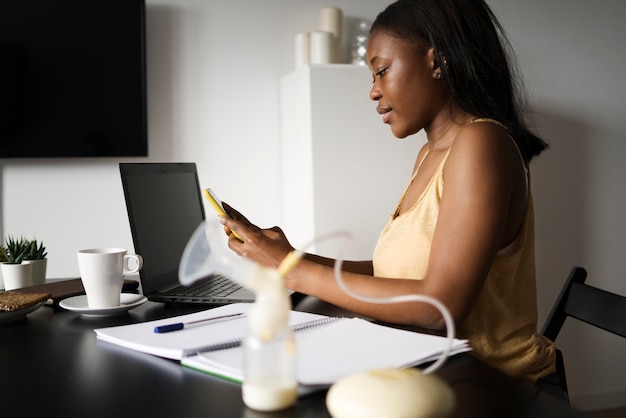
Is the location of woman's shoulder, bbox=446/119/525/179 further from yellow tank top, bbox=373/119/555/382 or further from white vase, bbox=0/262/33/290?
white vase, bbox=0/262/33/290

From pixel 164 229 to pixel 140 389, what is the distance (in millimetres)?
699

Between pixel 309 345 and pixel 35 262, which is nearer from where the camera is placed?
pixel 309 345

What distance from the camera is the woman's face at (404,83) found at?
3.97ft

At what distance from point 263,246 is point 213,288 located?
196 mm

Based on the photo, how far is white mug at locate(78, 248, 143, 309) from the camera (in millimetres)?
1000

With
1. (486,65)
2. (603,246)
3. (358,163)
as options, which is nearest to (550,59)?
(603,246)

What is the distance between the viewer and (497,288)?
1125 millimetres

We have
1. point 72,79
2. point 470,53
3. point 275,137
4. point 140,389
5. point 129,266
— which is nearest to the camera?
point 140,389

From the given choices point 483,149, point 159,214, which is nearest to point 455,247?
point 483,149

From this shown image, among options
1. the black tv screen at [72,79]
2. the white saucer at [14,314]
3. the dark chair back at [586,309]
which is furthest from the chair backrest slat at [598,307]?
the black tv screen at [72,79]

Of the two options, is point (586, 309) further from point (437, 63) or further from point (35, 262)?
point (35, 262)

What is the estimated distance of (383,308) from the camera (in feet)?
2.99

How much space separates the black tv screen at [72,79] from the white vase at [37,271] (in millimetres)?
1081

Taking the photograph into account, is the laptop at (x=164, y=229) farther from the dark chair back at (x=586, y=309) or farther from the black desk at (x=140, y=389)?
the dark chair back at (x=586, y=309)
